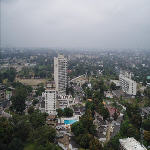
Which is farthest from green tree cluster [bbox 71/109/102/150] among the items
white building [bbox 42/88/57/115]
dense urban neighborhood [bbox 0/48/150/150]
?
white building [bbox 42/88/57/115]

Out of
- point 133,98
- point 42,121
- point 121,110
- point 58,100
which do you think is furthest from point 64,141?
point 133,98

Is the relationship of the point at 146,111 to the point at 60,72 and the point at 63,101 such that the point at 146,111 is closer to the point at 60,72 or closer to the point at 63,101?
the point at 63,101

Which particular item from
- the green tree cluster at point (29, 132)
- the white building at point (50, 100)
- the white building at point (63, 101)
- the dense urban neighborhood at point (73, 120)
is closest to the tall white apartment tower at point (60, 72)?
the dense urban neighborhood at point (73, 120)

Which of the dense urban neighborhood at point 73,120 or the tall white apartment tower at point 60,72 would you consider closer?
the dense urban neighborhood at point 73,120

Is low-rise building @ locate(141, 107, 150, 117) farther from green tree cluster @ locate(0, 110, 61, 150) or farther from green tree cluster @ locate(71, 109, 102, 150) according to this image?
green tree cluster @ locate(0, 110, 61, 150)

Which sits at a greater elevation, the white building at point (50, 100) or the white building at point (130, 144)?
the white building at point (50, 100)

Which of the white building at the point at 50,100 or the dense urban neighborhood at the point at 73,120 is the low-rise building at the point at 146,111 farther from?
the white building at the point at 50,100

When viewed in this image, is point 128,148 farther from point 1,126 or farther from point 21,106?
point 21,106
